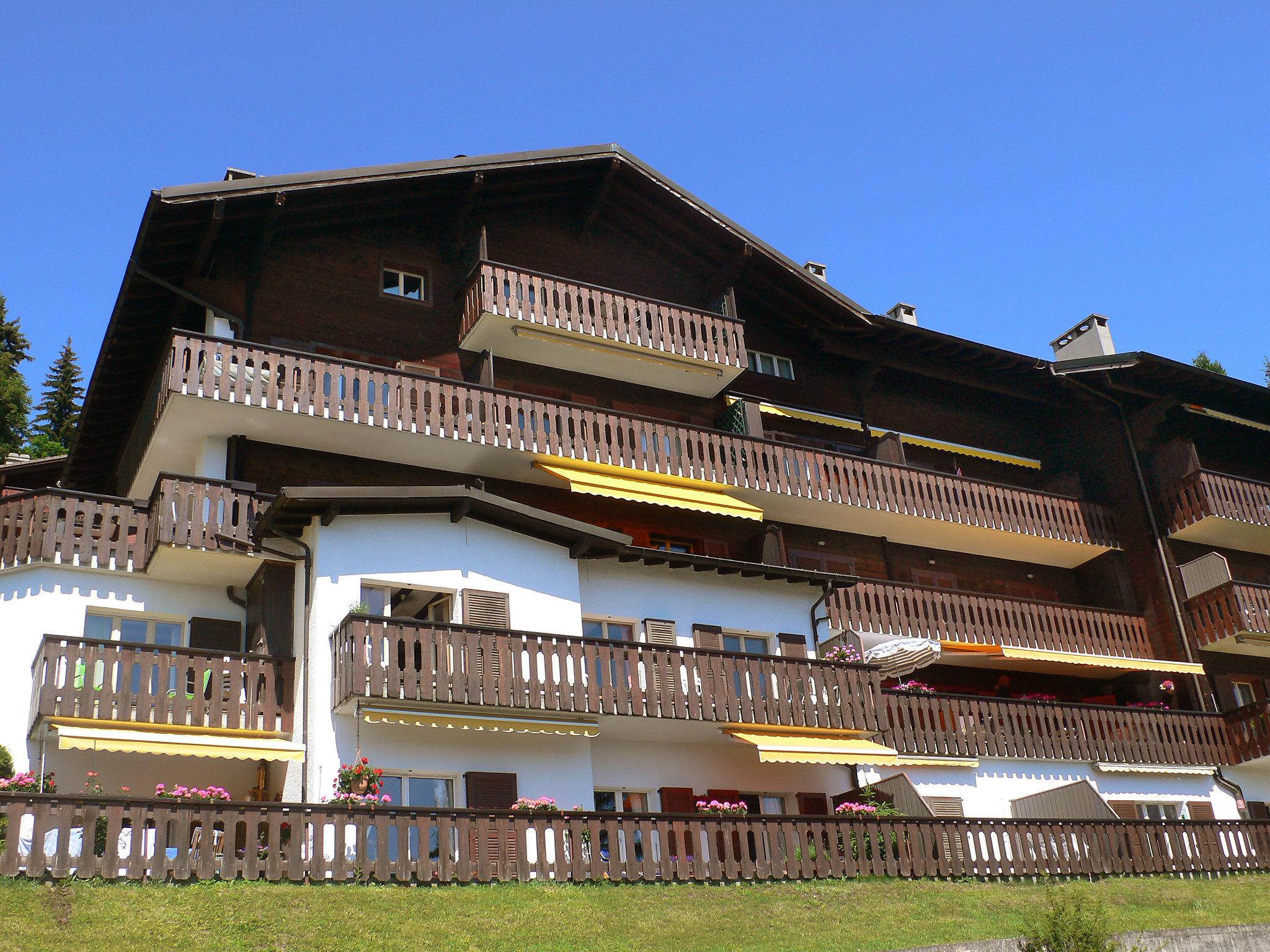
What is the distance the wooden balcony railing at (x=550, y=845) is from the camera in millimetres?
15375

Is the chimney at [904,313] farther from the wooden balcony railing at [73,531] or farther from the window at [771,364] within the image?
the wooden balcony railing at [73,531]

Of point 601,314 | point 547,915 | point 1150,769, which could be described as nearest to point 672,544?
point 601,314

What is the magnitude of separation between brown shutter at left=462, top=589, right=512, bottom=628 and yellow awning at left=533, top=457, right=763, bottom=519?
386cm

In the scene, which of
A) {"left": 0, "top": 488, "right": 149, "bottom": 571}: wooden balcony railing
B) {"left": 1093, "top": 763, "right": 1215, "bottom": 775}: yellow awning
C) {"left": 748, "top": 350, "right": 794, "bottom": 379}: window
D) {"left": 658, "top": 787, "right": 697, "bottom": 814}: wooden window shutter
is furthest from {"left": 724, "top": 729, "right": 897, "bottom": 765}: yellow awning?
{"left": 748, "top": 350, "right": 794, "bottom": 379}: window

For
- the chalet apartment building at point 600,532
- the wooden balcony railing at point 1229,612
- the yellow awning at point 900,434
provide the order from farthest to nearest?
the yellow awning at point 900,434, the wooden balcony railing at point 1229,612, the chalet apartment building at point 600,532

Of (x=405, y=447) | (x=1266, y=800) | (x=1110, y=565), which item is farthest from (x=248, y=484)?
(x=1266, y=800)

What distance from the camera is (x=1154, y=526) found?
31.8 meters

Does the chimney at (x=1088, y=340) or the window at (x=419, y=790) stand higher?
the chimney at (x=1088, y=340)

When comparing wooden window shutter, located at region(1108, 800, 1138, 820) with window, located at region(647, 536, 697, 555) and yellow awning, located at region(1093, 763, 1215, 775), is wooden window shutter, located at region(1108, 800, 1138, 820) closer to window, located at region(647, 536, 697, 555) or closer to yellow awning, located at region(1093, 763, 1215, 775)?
yellow awning, located at region(1093, 763, 1215, 775)

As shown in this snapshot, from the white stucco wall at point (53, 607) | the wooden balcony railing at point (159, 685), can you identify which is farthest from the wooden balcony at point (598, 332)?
the wooden balcony railing at point (159, 685)

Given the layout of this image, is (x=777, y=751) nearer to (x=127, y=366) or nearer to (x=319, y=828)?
(x=319, y=828)

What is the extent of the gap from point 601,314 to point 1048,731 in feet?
41.4

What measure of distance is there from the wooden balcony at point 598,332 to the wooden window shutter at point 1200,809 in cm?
1341

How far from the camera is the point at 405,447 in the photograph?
24953 millimetres
